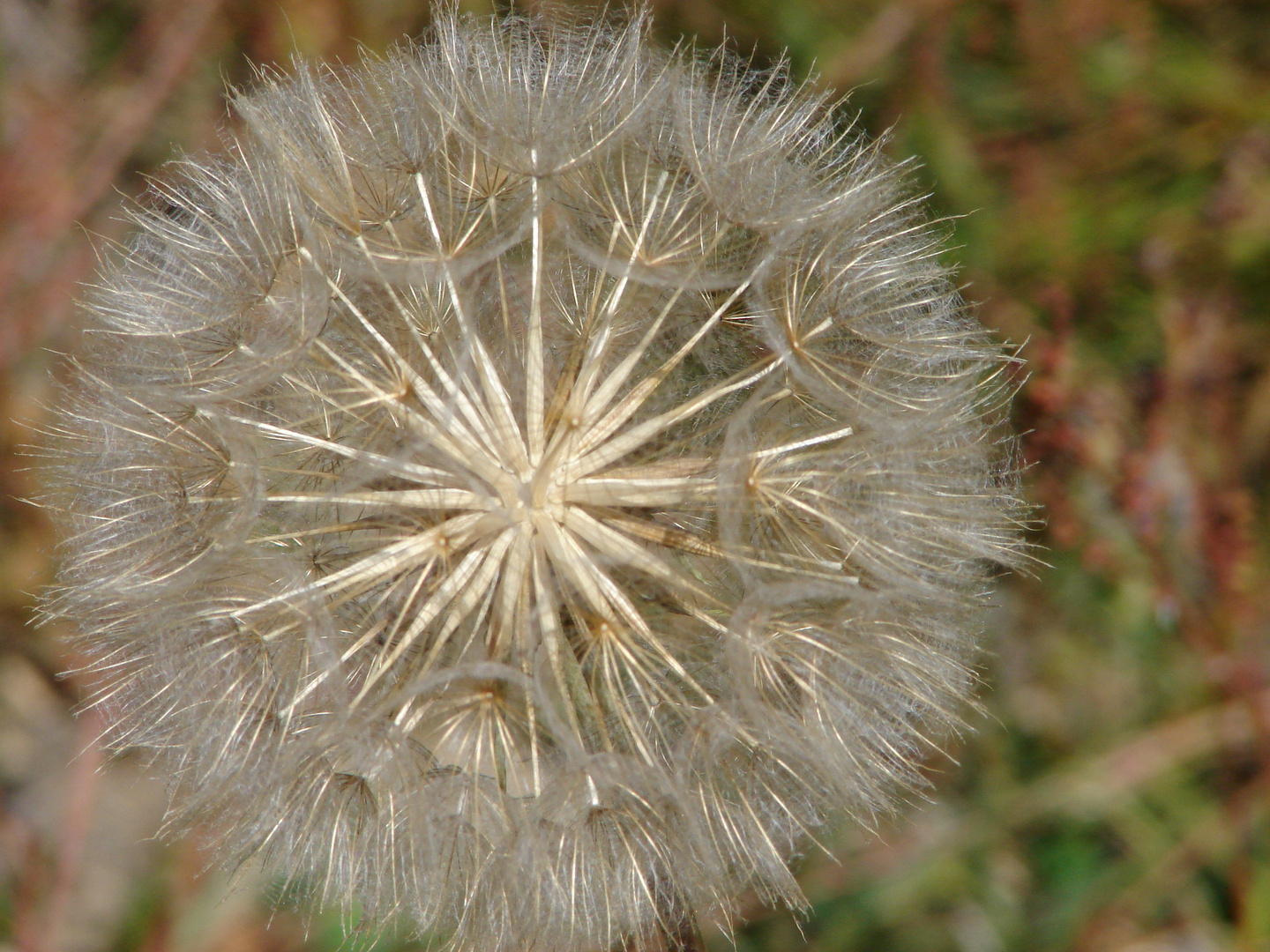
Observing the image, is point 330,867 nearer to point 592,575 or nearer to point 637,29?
point 592,575

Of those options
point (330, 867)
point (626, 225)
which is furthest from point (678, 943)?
point (626, 225)

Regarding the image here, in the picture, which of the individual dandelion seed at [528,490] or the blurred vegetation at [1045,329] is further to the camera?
the blurred vegetation at [1045,329]

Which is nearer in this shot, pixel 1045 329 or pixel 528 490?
pixel 528 490

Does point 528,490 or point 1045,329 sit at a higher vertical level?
point 1045,329

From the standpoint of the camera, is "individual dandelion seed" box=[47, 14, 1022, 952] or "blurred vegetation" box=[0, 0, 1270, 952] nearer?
"individual dandelion seed" box=[47, 14, 1022, 952]
